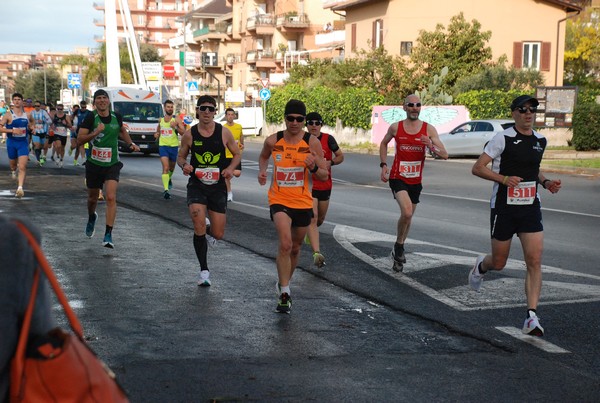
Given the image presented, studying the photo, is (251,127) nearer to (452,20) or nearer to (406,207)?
(452,20)

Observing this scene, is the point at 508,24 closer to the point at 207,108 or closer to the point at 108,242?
the point at 108,242

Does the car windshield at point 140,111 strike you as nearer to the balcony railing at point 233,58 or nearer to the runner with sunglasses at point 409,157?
the runner with sunglasses at point 409,157

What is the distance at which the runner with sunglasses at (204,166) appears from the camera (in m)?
9.75

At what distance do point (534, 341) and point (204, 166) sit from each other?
3.90 meters

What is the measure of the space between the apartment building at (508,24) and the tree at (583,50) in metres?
3.83

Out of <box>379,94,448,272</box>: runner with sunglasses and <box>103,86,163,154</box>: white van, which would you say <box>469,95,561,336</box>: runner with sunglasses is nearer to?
<box>379,94,448,272</box>: runner with sunglasses

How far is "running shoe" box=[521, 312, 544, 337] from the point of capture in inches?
295

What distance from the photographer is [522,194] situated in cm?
810

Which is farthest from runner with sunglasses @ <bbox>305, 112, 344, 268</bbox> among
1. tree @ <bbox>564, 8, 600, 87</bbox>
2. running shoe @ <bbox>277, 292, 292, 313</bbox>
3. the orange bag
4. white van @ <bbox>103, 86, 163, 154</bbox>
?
tree @ <bbox>564, 8, 600, 87</bbox>

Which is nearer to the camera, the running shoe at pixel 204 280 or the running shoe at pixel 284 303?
the running shoe at pixel 284 303

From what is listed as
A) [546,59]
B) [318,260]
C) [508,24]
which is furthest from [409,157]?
[546,59]

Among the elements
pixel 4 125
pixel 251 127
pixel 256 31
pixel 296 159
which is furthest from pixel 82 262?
pixel 256 31

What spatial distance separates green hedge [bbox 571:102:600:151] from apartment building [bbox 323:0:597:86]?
55.8ft

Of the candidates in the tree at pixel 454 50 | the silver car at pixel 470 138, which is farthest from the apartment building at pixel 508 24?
the silver car at pixel 470 138
